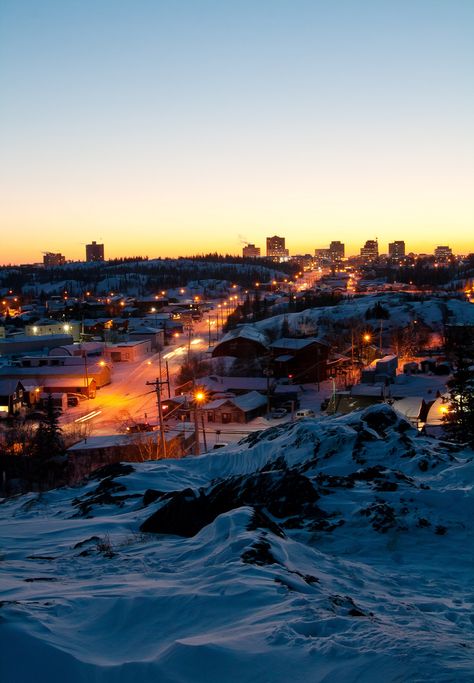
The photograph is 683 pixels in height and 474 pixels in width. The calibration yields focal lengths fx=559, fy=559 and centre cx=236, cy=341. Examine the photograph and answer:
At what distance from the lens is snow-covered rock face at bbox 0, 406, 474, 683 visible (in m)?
2.86

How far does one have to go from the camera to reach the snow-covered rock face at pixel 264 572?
2859 mm

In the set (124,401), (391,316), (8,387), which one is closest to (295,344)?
(124,401)

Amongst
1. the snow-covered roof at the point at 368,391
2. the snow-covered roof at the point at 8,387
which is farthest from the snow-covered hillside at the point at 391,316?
the snow-covered roof at the point at 8,387

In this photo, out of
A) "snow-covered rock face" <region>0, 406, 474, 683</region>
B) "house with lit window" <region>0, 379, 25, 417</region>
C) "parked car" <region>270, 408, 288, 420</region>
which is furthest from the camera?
"house with lit window" <region>0, 379, 25, 417</region>

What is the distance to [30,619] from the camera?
3.26 meters

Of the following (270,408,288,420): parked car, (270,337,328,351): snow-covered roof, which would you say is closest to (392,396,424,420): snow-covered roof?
(270,408,288,420): parked car

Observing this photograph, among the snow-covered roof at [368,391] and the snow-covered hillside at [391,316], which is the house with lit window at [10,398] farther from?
the snow-covered hillside at [391,316]

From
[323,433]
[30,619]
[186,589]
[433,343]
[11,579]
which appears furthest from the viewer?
[433,343]

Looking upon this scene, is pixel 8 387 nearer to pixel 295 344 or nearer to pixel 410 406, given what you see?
pixel 295 344

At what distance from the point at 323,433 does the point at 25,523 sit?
466cm

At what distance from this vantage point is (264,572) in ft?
14.0

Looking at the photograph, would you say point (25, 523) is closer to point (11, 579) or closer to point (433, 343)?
point (11, 579)

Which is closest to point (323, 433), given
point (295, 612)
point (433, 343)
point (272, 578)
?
point (272, 578)

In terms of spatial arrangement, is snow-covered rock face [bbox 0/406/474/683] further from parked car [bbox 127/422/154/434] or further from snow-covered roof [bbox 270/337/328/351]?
snow-covered roof [bbox 270/337/328/351]
